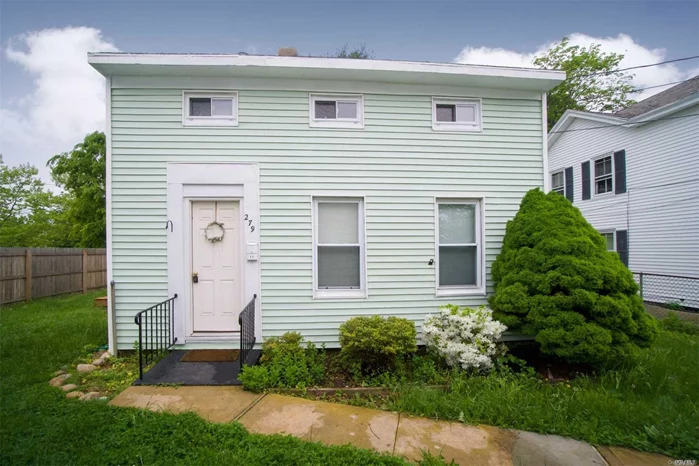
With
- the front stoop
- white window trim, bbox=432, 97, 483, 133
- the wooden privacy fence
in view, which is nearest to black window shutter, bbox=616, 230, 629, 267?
white window trim, bbox=432, 97, 483, 133

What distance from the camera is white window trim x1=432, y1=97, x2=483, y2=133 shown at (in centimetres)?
491

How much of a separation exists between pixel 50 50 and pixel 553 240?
9.80 metres

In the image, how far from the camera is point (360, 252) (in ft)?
15.7

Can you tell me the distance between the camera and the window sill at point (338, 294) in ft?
15.3

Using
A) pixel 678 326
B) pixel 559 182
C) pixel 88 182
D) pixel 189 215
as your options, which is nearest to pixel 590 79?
pixel 559 182

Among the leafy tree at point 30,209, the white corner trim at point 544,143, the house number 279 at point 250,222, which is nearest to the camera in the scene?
the house number 279 at point 250,222

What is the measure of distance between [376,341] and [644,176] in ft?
34.5

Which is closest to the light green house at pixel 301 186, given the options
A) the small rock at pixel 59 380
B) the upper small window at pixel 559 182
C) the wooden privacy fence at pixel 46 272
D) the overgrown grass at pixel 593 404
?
the small rock at pixel 59 380

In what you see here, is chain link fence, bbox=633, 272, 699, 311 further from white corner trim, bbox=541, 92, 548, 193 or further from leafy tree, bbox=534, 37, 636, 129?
leafy tree, bbox=534, 37, 636, 129

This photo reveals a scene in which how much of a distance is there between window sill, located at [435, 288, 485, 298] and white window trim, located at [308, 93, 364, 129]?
Result: 9.56 ft

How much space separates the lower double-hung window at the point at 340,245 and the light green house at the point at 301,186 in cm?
2

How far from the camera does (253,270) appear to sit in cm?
455

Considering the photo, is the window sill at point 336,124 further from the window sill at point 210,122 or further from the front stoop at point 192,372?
the front stoop at point 192,372

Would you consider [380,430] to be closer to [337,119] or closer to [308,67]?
[337,119]
